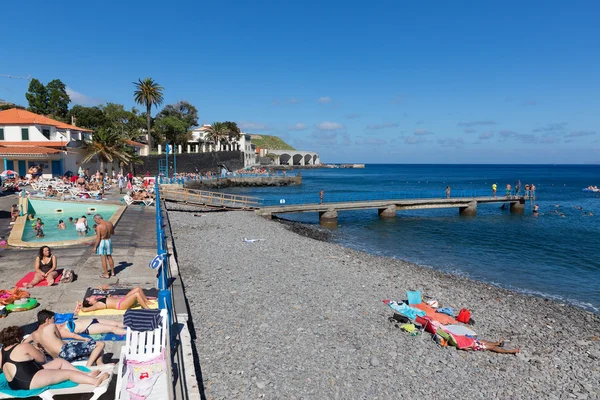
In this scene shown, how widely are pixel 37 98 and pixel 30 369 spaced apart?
76.7 metres

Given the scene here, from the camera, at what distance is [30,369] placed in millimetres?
4992

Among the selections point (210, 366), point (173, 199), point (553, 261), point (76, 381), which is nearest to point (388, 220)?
point (553, 261)

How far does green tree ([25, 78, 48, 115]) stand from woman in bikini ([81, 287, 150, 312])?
72182 millimetres

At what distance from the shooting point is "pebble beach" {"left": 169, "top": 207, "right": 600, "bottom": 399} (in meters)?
7.21

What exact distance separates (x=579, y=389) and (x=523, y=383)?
3.74 feet

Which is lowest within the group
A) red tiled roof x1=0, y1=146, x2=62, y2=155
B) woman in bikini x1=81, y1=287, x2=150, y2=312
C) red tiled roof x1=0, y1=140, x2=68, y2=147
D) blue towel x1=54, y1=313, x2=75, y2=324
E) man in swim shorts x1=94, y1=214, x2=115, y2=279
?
woman in bikini x1=81, y1=287, x2=150, y2=312

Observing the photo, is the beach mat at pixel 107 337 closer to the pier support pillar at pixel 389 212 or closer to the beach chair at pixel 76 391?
the beach chair at pixel 76 391

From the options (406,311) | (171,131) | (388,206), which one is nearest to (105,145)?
(388,206)

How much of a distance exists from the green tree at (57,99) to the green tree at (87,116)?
1465 millimetres

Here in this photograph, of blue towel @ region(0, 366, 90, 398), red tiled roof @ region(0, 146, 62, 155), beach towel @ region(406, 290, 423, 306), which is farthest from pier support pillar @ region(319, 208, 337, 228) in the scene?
blue towel @ region(0, 366, 90, 398)

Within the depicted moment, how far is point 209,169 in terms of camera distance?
7662 cm

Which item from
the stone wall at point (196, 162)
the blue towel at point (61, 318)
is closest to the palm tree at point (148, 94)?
the stone wall at point (196, 162)

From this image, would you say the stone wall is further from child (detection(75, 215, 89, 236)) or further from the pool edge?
the pool edge

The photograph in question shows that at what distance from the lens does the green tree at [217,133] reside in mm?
88938
